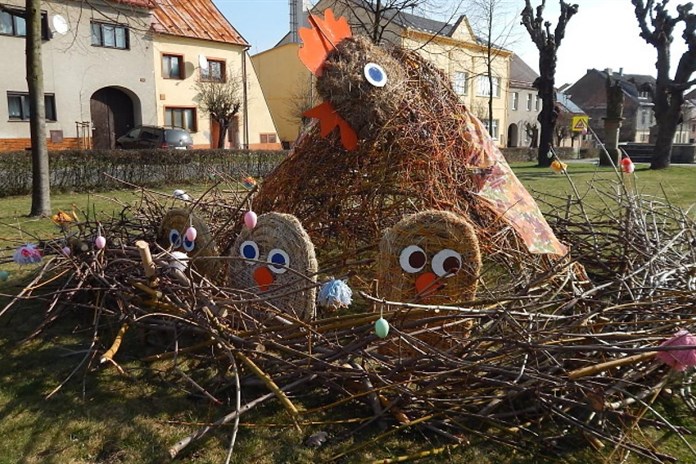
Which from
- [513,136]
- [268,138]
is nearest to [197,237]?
[268,138]

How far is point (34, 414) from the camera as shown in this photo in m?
2.91

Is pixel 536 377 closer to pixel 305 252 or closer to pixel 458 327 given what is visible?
pixel 458 327

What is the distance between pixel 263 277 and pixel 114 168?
11433mm

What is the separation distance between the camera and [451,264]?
11.4 ft

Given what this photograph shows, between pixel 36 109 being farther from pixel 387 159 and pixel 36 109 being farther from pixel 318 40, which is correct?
pixel 387 159

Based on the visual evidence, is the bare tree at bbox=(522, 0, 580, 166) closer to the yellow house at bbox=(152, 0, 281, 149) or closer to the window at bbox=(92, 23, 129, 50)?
the yellow house at bbox=(152, 0, 281, 149)

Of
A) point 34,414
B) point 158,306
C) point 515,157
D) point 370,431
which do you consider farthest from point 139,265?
point 515,157

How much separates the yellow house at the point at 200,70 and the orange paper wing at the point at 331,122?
22.1 meters

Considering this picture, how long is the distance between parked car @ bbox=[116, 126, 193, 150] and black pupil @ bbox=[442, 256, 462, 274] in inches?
684

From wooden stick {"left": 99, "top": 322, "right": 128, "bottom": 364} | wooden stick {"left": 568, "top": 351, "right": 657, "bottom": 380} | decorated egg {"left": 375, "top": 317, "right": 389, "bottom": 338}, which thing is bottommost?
wooden stick {"left": 99, "top": 322, "right": 128, "bottom": 364}

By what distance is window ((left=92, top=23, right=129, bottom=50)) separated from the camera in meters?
22.3

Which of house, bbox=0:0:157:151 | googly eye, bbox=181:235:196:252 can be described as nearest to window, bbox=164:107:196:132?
house, bbox=0:0:157:151

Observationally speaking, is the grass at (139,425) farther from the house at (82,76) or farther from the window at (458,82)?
the house at (82,76)

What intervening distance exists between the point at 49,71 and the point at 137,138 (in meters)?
4.66
